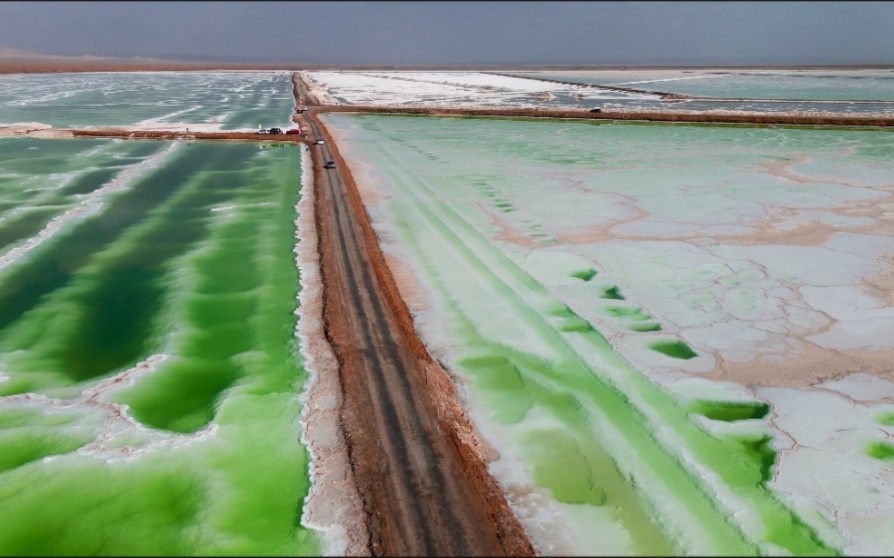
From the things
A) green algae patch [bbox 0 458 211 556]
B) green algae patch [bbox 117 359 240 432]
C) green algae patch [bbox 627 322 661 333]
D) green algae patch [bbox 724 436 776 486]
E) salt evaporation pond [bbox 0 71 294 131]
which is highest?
salt evaporation pond [bbox 0 71 294 131]

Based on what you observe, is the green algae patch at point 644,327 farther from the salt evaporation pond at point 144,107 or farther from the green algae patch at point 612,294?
the salt evaporation pond at point 144,107

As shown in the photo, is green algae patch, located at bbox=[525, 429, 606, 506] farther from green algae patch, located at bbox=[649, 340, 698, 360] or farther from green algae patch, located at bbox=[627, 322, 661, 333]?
green algae patch, located at bbox=[627, 322, 661, 333]

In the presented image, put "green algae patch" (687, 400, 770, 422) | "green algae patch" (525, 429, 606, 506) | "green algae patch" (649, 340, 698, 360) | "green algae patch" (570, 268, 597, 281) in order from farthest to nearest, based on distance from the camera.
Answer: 1. "green algae patch" (570, 268, 597, 281)
2. "green algae patch" (649, 340, 698, 360)
3. "green algae patch" (687, 400, 770, 422)
4. "green algae patch" (525, 429, 606, 506)

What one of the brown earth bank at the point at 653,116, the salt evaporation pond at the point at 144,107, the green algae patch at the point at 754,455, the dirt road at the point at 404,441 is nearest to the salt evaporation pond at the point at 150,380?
the dirt road at the point at 404,441

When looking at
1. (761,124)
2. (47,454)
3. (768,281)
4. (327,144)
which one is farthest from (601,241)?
(761,124)

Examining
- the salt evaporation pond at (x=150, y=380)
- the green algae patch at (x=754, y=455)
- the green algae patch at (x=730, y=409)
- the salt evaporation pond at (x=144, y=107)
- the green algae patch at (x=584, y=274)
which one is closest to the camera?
the salt evaporation pond at (x=150, y=380)

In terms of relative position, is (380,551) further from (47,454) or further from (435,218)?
(435,218)

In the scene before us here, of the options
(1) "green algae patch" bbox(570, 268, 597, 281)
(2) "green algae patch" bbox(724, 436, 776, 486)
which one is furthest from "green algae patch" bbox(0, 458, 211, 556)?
(1) "green algae patch" bbox(570, 268, 597, 281)
